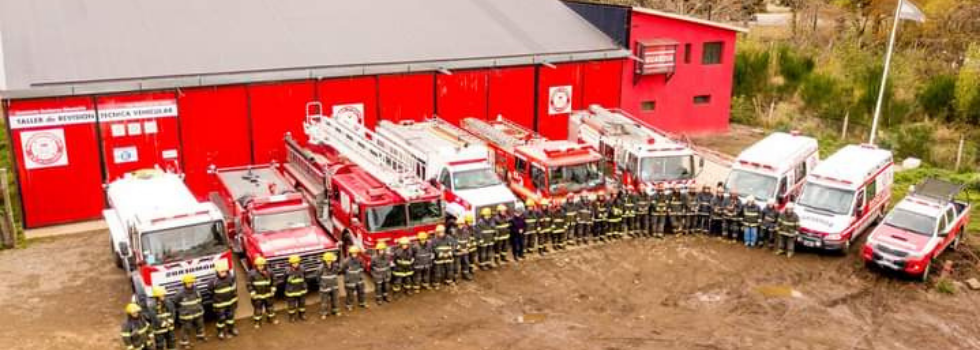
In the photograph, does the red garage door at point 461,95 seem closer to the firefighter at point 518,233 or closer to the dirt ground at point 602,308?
the firefighter at point 518,233

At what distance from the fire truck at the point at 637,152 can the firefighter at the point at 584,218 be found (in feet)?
6.45

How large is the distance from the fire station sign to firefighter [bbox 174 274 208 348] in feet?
53.9

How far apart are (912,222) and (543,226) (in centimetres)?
866

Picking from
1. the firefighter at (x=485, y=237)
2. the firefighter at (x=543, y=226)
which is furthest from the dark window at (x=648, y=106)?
the firefighter at (x=485, y=237)

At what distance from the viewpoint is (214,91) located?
23375 millimetres

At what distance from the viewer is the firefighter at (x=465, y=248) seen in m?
18.2

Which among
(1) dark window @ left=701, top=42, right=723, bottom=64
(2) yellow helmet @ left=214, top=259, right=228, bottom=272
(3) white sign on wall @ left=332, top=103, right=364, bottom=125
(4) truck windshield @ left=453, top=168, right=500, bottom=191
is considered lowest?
(2) yellow helmet @ left=214, top=259, right=228, bottom=272

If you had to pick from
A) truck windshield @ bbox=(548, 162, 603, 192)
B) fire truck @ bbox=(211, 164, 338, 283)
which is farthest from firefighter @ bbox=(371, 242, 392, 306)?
truck windshield @ bbox=(548, 162, 603, 192)

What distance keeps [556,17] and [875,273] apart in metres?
16.4

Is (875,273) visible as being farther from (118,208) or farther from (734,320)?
(118,208)

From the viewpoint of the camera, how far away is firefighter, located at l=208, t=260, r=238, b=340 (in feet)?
49.7

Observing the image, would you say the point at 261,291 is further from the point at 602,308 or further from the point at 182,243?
the point at 602,308

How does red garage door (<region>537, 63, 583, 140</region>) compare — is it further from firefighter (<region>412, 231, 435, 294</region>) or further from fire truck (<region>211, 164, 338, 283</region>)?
firefighter (<region>412, 231, 435, 294</region>)

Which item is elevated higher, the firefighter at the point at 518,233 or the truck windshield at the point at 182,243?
the truck windshield at the point at 182,243
